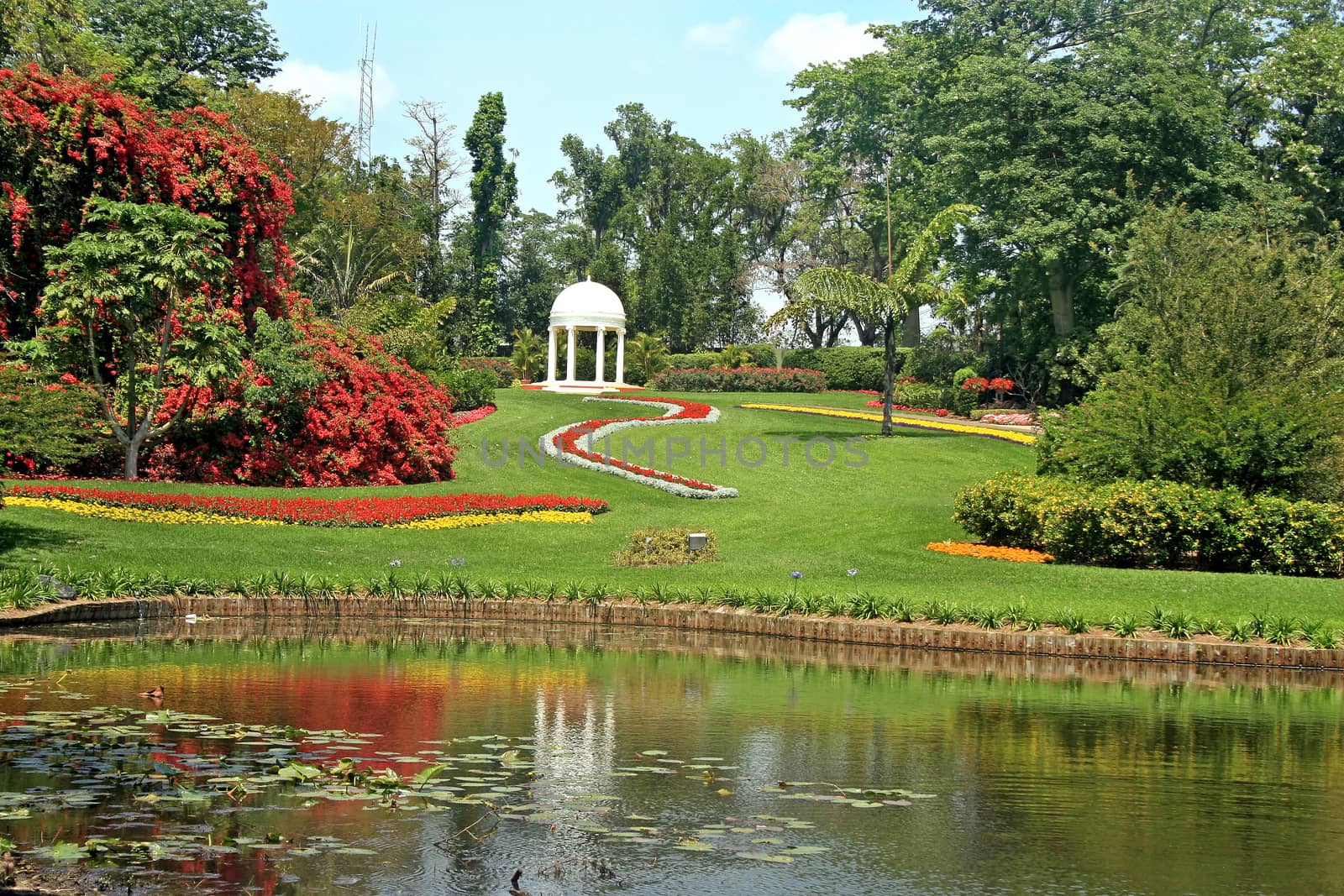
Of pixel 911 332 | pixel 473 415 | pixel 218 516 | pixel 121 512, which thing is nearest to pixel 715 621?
pixel 218 516

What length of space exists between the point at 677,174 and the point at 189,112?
51.3m

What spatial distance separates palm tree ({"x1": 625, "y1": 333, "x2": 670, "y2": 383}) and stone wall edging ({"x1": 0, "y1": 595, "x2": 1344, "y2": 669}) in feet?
142

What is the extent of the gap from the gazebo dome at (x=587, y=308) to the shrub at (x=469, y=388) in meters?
12.0

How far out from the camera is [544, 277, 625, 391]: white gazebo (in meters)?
54.6

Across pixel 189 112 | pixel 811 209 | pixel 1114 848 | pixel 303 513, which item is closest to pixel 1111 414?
pixel 303 513

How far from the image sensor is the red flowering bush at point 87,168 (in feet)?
83.9

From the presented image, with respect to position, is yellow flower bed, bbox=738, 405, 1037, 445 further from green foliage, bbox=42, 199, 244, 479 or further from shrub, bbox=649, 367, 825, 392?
green foliage, bbox=42, 199, 244, 479

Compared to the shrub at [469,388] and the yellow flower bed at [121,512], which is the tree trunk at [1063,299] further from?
the yellow flower bed at [121,512]

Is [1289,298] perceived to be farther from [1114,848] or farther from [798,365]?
[798,365]

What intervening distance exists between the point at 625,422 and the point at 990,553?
19.5m

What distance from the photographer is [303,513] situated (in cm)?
2291

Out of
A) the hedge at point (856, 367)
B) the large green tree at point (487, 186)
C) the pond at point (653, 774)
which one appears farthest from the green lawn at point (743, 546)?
the large green tree at point (487, 186)

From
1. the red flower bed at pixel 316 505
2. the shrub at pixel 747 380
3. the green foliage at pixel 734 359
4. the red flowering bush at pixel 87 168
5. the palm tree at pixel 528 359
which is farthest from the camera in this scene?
the palm tree at pixel 528 359

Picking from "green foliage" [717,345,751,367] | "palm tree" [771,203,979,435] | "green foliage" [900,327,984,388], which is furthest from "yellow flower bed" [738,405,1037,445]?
"green foliage" [717,345,751,367]
